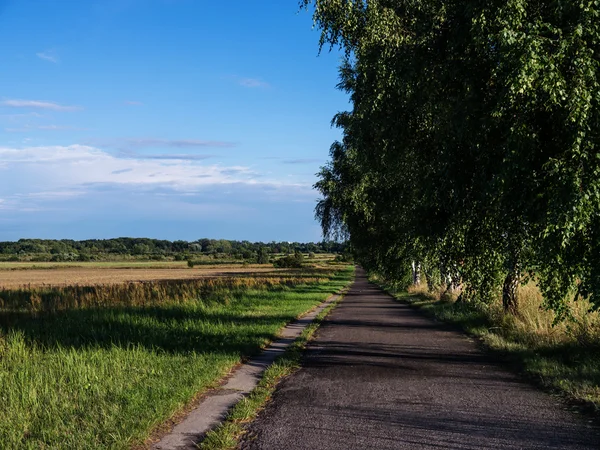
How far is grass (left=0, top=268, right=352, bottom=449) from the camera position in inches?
242

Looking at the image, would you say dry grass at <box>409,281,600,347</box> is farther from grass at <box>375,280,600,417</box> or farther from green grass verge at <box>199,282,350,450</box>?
green grass verge at <box>199,282,350,450</box>

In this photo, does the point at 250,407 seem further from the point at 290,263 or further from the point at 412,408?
the point at 290,263

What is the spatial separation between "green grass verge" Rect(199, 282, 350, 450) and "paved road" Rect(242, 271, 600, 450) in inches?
6.2

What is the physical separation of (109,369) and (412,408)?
4948 millimetres

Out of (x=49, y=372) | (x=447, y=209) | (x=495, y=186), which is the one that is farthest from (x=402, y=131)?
(x=49, y=372)

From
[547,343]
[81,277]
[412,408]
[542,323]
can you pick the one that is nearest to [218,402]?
[412,408]

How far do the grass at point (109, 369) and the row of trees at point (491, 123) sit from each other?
4.88m

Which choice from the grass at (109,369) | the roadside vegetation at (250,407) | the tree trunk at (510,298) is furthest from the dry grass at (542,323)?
the grass at (109,369)

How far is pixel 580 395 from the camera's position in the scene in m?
7.43

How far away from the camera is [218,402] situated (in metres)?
7.64

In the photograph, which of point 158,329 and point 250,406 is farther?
point 158,329

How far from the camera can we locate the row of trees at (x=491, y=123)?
668cm

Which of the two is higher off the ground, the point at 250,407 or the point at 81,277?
the point at 250,407

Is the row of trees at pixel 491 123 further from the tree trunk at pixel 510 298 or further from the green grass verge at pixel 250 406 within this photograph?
the tree trunk at pixel 510 298
